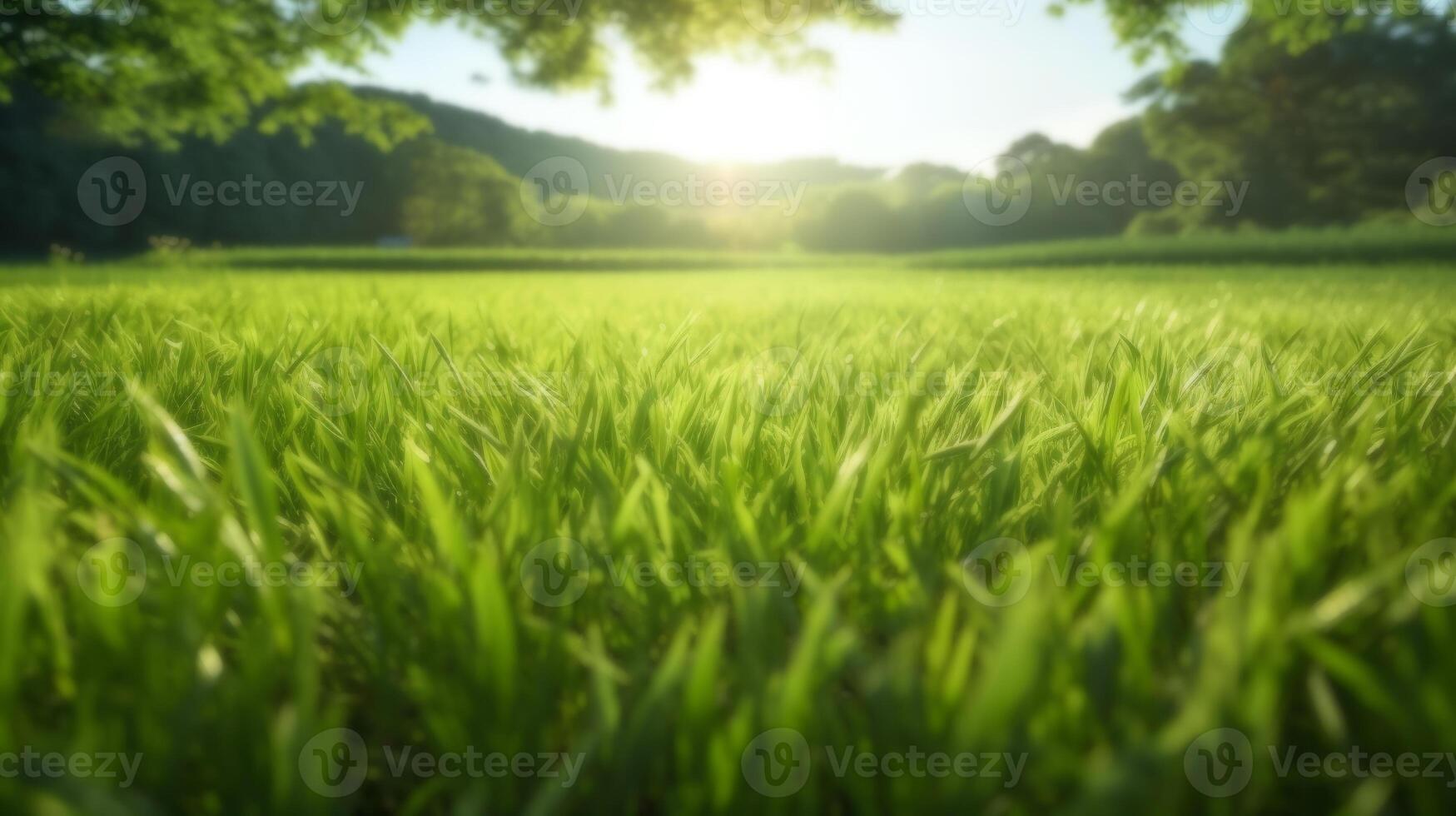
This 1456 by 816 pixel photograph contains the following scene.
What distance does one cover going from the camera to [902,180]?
173 ft

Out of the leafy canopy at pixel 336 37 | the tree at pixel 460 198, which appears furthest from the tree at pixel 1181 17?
the tree at pixel 460 198

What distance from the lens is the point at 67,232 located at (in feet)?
109

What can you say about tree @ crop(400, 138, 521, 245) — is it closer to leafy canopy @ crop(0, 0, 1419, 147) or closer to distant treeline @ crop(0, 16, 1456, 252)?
distant treeline @ crop(0, 16, 1456, 252)

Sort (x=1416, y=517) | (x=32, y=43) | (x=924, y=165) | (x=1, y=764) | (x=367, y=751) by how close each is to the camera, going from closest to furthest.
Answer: (x=1, y=764)
(x=367, y=751)
(x=1416, y=517)
(x=32, y=43)
(x=924, y=165)

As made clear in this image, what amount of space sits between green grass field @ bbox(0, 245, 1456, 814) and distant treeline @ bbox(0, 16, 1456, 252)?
1652 centimetres

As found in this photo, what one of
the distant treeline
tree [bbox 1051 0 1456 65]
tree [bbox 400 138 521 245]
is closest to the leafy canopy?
Result: tree [bbox 1051 0 1456 65]

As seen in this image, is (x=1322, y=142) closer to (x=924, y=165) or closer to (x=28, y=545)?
→ (x=924, y=165)

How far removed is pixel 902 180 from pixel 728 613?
56.5 metres

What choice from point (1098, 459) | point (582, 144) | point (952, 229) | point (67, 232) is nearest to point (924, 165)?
point (952, 229)

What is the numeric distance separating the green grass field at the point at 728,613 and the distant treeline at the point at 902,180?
54.2 feet

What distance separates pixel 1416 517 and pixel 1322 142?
37.3 metres

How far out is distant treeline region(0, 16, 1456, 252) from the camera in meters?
27.0

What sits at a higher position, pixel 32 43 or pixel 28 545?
pixel 32 43

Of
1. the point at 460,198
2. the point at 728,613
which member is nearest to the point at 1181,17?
the point at 728,613
